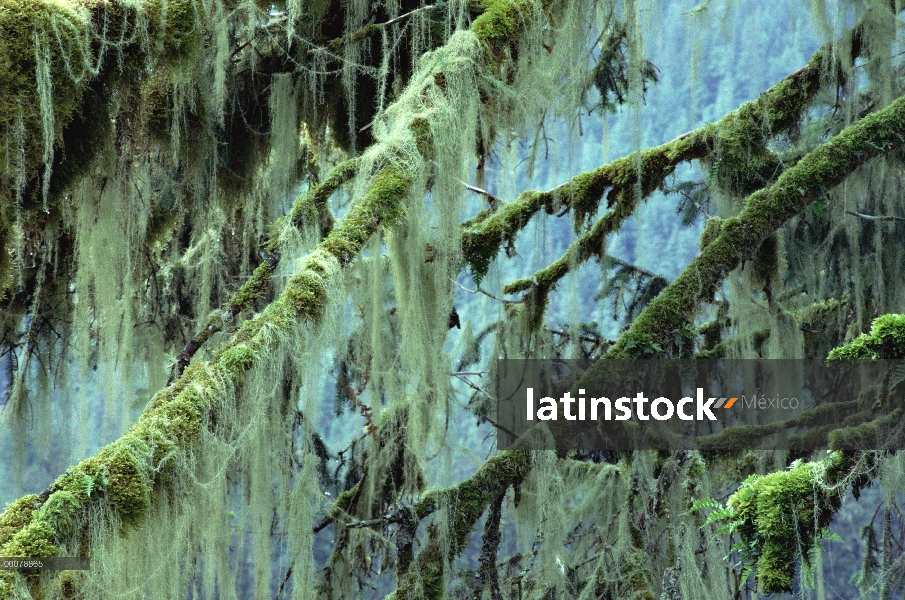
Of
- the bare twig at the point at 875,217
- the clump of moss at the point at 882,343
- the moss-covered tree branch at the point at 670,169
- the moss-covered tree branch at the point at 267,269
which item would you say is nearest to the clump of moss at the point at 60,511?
the moss-covered tree branch at the point at 267,269

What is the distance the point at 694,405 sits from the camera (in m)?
4.11

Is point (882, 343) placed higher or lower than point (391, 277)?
lower

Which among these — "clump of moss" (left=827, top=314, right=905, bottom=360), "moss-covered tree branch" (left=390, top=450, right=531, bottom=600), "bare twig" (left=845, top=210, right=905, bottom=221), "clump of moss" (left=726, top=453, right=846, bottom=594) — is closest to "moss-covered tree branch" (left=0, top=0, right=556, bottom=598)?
"moss-covered tree branch" (left=390, top=450, right=531, bottom=600)

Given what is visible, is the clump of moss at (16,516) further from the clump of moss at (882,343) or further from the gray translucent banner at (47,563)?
the clump of moss at (882,343)

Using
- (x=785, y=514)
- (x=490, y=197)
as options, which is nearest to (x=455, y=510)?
(x=785, y=514)

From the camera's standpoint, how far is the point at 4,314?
4793mm

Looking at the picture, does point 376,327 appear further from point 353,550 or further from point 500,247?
point 353,550

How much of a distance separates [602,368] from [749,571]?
1.23 m

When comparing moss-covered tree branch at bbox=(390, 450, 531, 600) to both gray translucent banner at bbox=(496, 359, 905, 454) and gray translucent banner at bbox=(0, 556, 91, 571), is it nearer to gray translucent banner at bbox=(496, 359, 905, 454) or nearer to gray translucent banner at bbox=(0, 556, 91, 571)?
gray translucent banner at bbox=(496, 359, 905, 454)

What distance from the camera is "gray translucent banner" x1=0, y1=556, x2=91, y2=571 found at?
2159mm

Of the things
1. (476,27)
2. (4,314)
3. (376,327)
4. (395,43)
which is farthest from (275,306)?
(4,314)

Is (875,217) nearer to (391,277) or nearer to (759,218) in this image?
(759,218)

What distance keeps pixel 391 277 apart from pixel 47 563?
248 cm

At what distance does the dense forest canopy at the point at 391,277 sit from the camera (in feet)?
8.86
